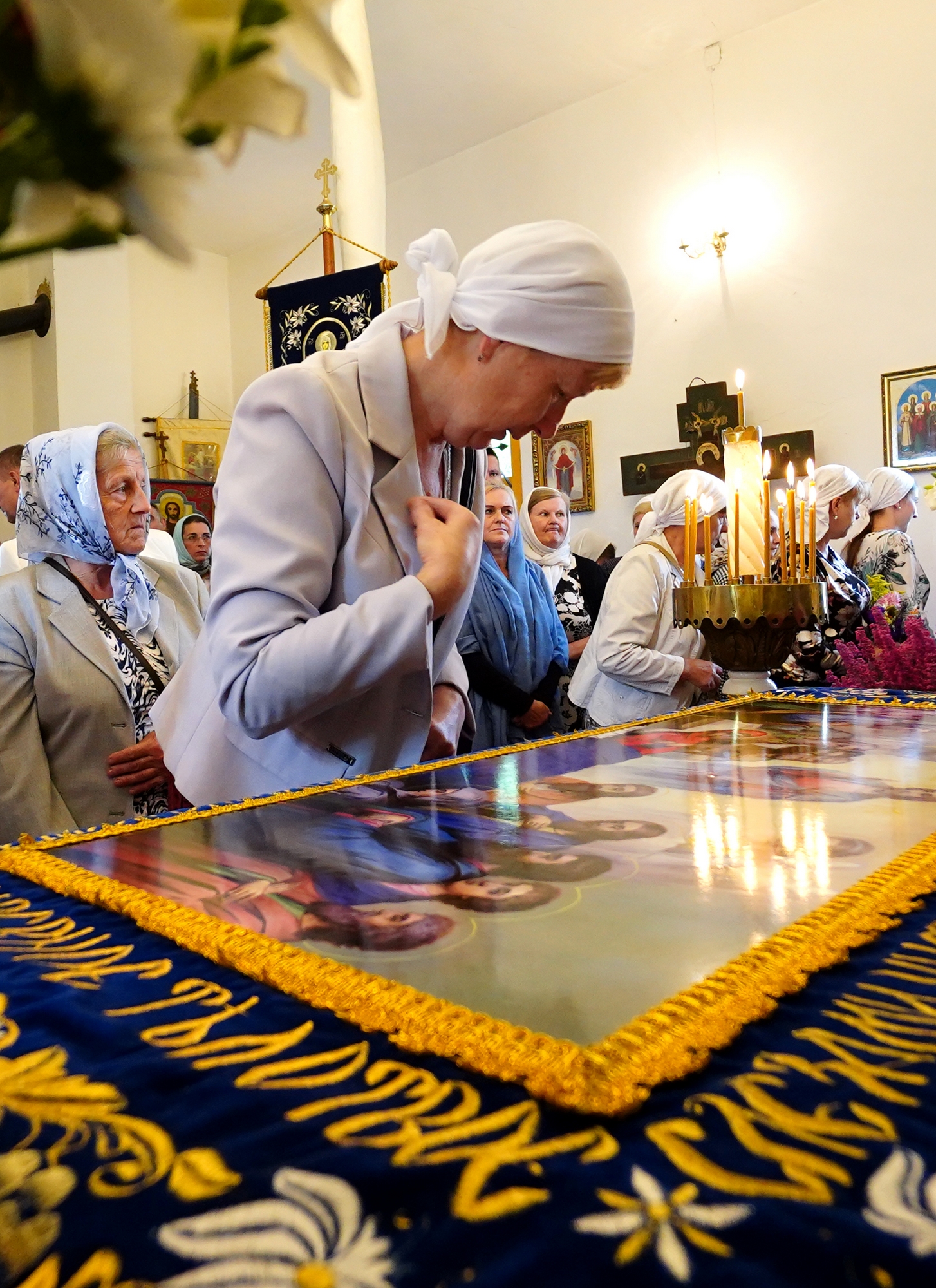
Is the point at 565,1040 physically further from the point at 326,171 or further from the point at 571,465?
the point at 571,465

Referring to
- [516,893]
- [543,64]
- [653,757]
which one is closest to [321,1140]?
[516,893]

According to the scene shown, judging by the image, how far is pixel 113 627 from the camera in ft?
8.80

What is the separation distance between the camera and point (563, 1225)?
0.46 meters

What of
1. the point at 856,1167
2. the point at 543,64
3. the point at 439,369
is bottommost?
the point at 856,1167

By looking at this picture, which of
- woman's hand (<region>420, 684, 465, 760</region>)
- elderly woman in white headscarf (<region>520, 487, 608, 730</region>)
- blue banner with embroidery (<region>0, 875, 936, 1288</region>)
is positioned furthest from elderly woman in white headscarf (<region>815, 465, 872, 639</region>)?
blue banner with embroidery (<region>0, 875, 936, 1288</region>)

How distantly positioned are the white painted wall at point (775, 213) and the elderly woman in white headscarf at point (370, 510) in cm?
627

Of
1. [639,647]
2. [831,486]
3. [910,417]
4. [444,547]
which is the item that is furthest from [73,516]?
[910,417]

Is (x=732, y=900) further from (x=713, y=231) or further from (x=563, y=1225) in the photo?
(x=713, y=231)

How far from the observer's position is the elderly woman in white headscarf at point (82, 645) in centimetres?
245

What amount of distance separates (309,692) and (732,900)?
74cm

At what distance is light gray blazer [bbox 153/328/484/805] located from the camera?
4.81ft

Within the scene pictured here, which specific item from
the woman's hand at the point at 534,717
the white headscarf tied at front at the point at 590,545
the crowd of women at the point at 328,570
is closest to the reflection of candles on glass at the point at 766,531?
the crowd of women at the point at 328,570

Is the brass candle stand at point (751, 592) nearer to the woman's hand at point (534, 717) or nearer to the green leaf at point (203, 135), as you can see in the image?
the woman's hand at point (534, 717)

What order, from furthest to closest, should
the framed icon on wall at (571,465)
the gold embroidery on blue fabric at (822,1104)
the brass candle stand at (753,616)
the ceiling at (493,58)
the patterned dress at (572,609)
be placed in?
the framed icon on wall at (571,465) → the ceiling at (493,58) → the patterned dress at (572,609) → the brass candle stand at (753,616) → the gold embroidery on blue fabric at (822,1104)
